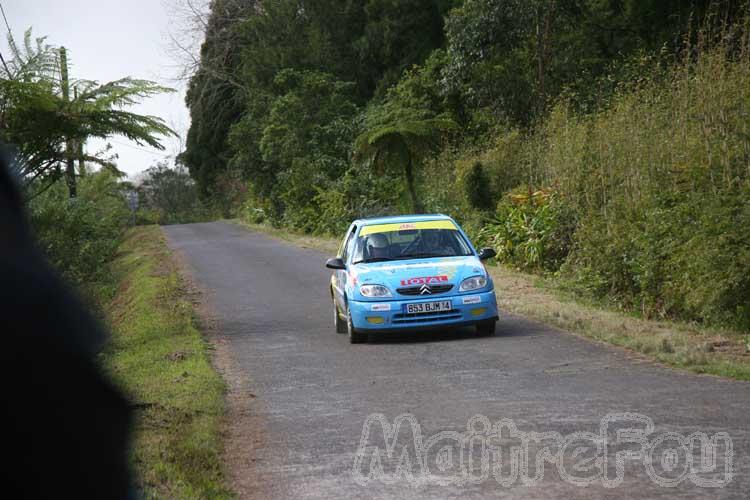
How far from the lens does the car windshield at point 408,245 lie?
14773mm

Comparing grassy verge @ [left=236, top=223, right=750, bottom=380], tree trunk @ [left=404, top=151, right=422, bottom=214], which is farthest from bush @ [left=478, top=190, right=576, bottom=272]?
tree trunk @ [left=404, top=151, right=422, bottom=214]

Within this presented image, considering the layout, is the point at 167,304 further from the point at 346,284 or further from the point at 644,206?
the point at 644,206

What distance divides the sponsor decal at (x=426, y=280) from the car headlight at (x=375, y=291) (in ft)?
0.76

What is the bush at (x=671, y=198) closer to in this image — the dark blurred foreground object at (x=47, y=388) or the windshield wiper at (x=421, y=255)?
the windshield wiper at (x=421, y=255)

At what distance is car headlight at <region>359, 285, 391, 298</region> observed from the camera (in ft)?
45.0

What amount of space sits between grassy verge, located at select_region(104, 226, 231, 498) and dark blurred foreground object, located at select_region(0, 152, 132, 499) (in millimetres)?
136

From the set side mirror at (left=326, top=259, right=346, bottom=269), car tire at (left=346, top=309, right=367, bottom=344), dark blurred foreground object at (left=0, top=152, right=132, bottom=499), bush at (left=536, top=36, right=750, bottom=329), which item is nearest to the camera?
dark blurred foreground object at (left=0, top=152, right=132, bottom=499)

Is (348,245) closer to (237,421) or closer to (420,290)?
(420,290)

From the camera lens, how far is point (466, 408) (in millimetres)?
8703

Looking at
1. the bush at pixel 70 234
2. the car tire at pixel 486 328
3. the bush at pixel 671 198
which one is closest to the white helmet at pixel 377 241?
the car tire at pixel 486 328

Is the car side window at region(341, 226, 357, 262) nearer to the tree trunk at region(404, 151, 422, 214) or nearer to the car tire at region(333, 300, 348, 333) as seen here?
the car tire at region(333, 300, 348, 333)

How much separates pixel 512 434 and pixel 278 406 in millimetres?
2596

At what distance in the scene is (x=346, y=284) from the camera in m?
14.4

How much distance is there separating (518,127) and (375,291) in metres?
16.5
